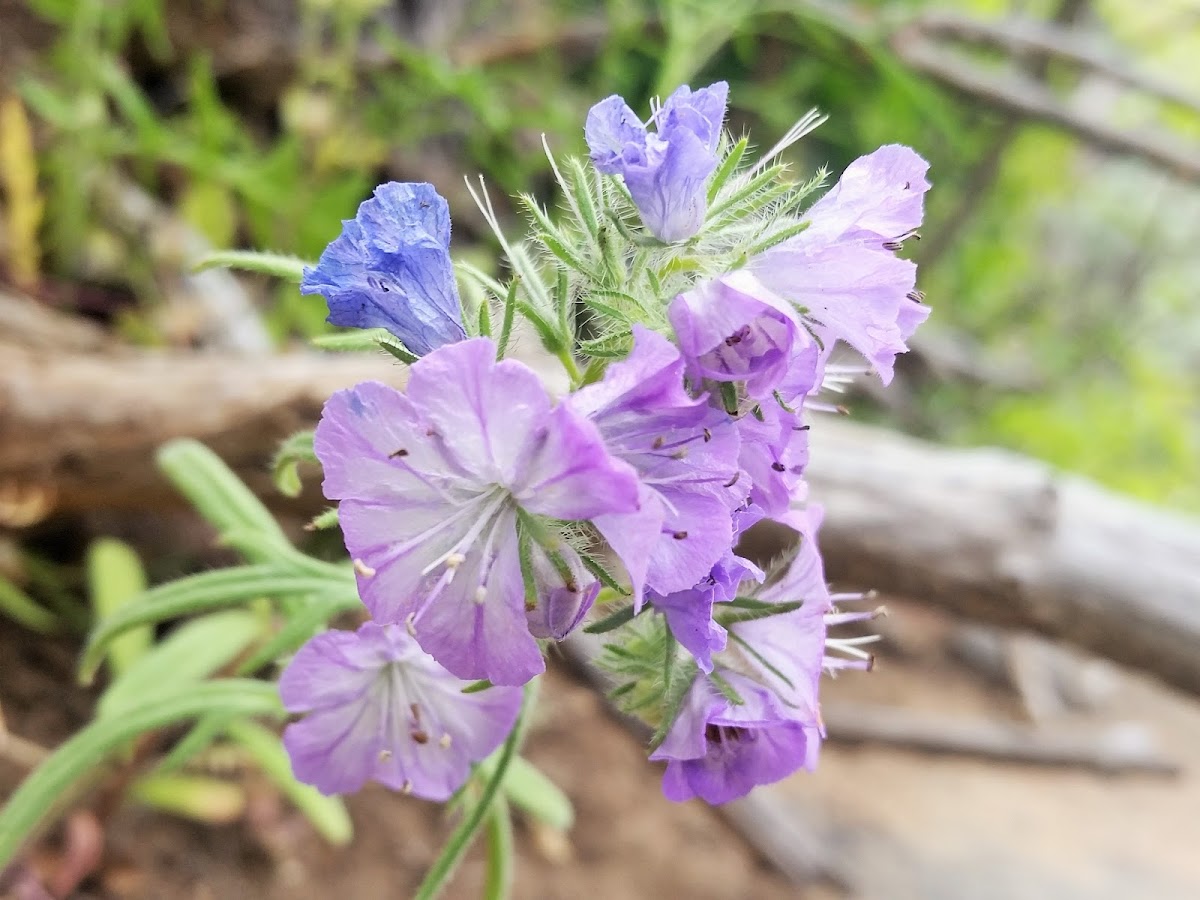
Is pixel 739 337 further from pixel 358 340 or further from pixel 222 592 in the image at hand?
pixel 222 592

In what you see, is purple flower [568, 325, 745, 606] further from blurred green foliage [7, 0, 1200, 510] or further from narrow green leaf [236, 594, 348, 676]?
blurred green foliage [7, 0, 1200, 510]

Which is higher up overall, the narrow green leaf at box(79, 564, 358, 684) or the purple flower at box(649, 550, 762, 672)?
the purple flower at box(649, 550, 762, 672)

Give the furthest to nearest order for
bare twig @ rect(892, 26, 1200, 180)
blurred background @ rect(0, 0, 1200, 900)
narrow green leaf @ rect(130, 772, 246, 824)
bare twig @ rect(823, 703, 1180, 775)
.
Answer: bare twig @ rect(823, 703, 1180, 775) → bare twig @ rect(892, 26, 1200, 180) → blurred background @ rect(0, 0, 1200, 900) → narrow green leaf @ rect(130, 772, 246, 824)

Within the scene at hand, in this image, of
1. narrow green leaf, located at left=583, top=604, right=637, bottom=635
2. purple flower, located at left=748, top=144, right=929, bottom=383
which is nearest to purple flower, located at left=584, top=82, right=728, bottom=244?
purple flower, located at left=748, top=144, right=929, bottom=383

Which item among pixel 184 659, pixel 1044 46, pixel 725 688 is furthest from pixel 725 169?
pixel 1044 46

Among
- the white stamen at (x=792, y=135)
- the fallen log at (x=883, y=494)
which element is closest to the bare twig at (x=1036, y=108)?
the fallen log at (x=883, y=494)

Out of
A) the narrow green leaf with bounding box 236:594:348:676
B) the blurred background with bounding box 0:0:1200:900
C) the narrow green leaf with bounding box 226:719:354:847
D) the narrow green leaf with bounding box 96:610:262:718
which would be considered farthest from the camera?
the blurred background with bounding box 0:0:1200:900
